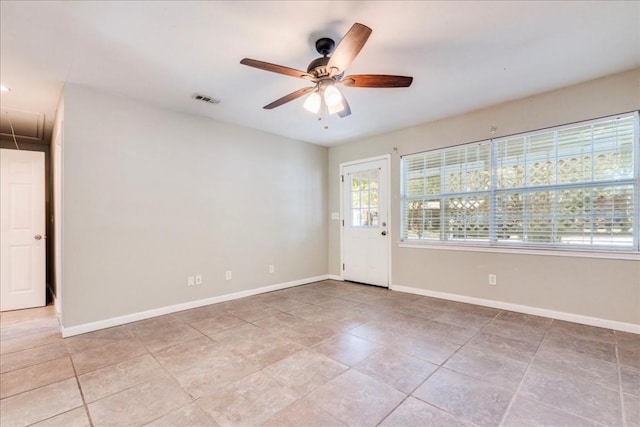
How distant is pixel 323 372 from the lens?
2.16 meters

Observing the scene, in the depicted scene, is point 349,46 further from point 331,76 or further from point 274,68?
point 274,68

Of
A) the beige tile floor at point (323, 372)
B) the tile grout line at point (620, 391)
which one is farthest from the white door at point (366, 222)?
the tile grout line at point (620, 391)

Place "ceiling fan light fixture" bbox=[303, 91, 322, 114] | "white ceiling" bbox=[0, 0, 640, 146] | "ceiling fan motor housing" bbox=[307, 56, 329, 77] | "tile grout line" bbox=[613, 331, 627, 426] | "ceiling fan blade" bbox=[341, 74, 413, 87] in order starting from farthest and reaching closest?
"ceiling fan light fixture" bbox=[303, 91, 322, 114] < "ceiling fan blade" bbox=[341, 74, 413, 87] < "ceiling fan motor housing" bbox=[307, 56, 329, 77] < "white ceiling" bbox=[0, 0, 640, 146] < "tile grout line" bbox=[613, 331, 627, 426]

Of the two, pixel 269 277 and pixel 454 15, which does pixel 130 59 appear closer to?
pixel 454 15

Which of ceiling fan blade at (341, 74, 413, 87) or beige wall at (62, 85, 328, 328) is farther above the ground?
ceiling fan blade at (341, 74, 413, 87)

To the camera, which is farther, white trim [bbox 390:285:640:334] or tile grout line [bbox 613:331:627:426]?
white trim [bbox 390:285:640:334]

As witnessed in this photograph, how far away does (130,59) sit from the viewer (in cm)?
251

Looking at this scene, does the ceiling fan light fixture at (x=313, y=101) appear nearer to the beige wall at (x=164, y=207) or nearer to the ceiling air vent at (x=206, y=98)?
the ceiling air vent at (x=206, y=98)

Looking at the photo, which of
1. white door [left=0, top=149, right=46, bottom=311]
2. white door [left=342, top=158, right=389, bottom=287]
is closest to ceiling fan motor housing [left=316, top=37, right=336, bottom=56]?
white door [left=342, top=158, right=389, bottom=287]

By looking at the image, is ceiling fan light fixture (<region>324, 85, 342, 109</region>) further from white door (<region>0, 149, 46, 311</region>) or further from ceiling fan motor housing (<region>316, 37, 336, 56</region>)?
white door (<region>0, 149, 46, 311</region>)

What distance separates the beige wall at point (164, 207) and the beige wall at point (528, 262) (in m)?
1.88

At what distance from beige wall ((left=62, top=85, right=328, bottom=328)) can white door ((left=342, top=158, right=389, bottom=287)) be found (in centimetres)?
89

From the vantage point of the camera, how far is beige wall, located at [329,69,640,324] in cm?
287

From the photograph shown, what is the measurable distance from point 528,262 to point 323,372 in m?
2.78
